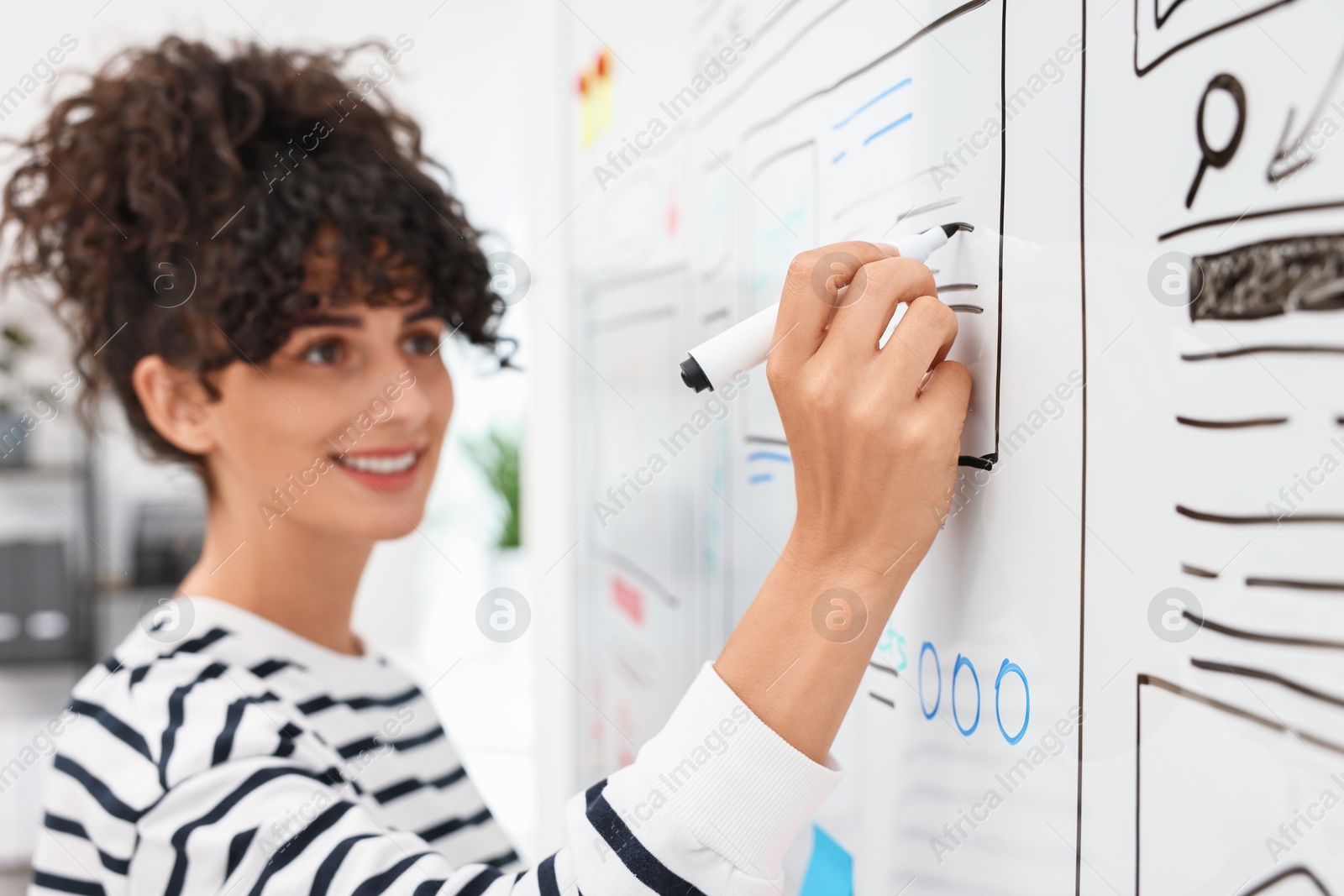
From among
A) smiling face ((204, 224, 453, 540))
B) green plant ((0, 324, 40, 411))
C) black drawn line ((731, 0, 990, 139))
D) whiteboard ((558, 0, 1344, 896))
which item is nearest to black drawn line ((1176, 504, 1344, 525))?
whiteboard ((558, 0, 1344, 896))

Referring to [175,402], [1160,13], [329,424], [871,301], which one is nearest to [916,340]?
[871,301]

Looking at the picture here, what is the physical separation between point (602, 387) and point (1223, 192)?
29.2 inches

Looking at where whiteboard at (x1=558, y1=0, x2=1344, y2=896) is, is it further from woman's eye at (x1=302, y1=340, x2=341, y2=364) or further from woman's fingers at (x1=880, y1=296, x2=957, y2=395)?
woman's eye at (x1=302, y1=340, x2=341, y2=364)

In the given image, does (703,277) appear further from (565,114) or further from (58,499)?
(58,499)

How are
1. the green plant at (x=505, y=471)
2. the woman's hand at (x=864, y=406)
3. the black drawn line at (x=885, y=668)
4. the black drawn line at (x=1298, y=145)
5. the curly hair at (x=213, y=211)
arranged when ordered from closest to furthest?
the black drawn line at (x=1298, y=145) → the woman's hand at (x=864, y=406) → the black drawn line at (x=885, y=668) → the curly hair at (x=213, y=211) → the green plant at (x=505, y=471)

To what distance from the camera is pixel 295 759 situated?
1.75 ft

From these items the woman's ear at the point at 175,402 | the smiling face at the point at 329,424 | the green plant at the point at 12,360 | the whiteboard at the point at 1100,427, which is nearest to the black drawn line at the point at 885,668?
the whiteboard at the point at 1100,427

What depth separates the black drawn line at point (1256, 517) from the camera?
239 millimetres

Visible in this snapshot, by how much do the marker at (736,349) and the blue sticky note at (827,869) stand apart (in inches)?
11.1

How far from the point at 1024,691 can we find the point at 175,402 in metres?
0.65

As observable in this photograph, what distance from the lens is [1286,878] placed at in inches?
9.9

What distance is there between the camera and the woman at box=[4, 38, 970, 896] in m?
0.35

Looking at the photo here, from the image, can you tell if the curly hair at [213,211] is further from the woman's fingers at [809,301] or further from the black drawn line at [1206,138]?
the black drawn line at [1206,138]

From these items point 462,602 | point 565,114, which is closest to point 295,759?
point 565,114
